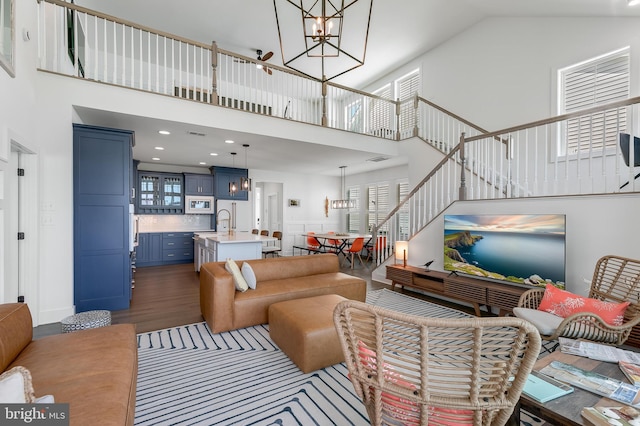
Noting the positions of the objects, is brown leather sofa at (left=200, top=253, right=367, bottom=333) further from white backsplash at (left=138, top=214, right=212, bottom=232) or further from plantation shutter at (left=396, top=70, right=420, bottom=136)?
white backsplash at (left=138, top=214, right=212, bottom=232)

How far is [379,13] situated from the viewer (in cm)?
559

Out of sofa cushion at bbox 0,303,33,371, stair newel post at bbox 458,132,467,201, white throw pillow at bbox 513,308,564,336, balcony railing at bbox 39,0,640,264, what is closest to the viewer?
sofa cushion at bbox 0,303,33,371

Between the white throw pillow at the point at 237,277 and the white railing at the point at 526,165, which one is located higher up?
the white railing at the point at 526,165

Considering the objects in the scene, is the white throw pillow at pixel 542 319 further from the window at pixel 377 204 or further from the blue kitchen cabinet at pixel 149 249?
the blue kitchen cabinet at pixel 149 249

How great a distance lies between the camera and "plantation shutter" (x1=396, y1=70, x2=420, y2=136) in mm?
6602

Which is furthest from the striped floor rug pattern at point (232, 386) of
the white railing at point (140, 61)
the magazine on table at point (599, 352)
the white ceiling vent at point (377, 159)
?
the white ceiling vent at point (377, 159)

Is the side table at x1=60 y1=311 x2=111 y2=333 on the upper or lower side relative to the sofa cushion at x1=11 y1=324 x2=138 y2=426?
lower

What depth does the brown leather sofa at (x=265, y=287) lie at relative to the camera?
10.2 ft

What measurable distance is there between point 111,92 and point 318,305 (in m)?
3.87

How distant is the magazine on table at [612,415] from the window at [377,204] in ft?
24.2

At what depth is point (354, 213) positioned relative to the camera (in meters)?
10.1

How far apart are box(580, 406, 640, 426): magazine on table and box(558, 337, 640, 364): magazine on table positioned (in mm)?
590

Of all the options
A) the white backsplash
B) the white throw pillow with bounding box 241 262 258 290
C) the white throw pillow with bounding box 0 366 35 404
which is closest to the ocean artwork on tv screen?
the white throw pillow with bounding box 241 262 258 290

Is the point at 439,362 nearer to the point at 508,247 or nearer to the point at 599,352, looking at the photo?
the point at 599,352
